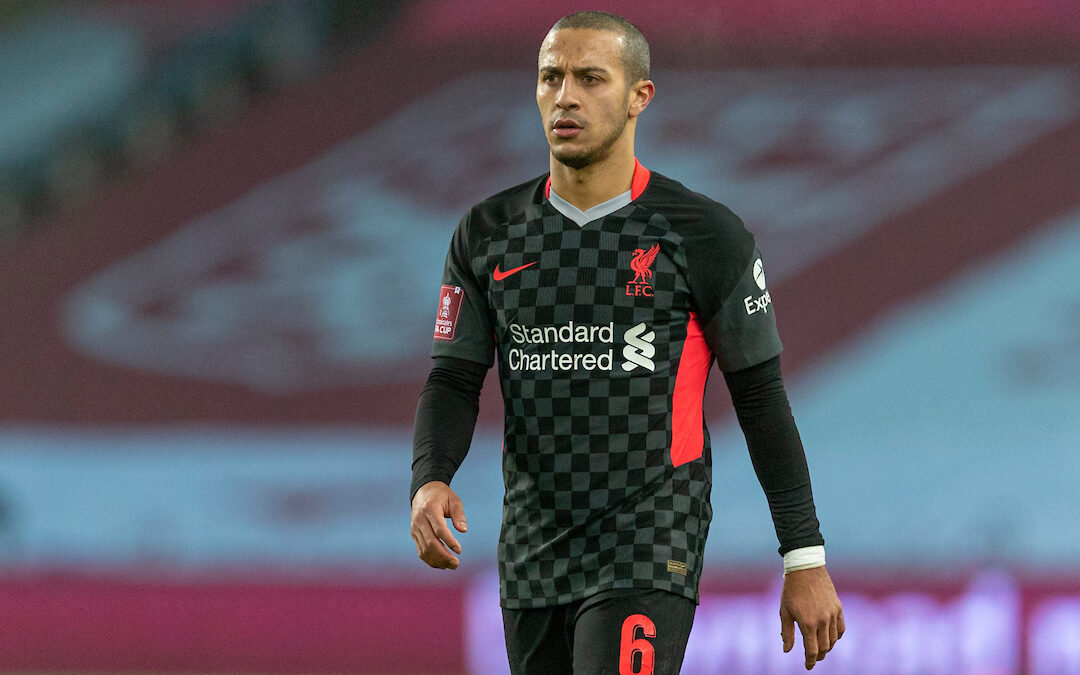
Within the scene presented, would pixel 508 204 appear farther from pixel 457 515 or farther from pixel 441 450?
pixel 457 515

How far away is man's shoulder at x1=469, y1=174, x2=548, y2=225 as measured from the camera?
8.14ft

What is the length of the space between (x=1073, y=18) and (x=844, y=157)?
1.09 meters

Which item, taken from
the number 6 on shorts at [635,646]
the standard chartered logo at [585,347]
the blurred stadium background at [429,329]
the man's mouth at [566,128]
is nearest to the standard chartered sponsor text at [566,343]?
the standard chartered logo at [585,347]

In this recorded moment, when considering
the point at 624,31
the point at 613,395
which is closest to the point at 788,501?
the point at 613,395

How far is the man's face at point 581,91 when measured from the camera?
2326 mm

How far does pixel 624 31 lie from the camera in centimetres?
237

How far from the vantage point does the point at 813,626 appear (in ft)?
7.37

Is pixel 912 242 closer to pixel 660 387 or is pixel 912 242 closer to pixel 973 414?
pixel 973 414

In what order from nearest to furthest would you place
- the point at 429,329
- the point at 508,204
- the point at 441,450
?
the point at 441,450 → the point at 508,204 → the point at 429,329

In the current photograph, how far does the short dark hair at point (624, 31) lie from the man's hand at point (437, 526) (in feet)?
2.60

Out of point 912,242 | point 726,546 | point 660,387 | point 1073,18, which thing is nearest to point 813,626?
point 660,387

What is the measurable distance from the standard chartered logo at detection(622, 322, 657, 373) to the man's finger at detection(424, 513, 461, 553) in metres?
0.41

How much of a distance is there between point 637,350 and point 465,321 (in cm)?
33

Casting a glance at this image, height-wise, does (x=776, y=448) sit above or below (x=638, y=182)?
below
